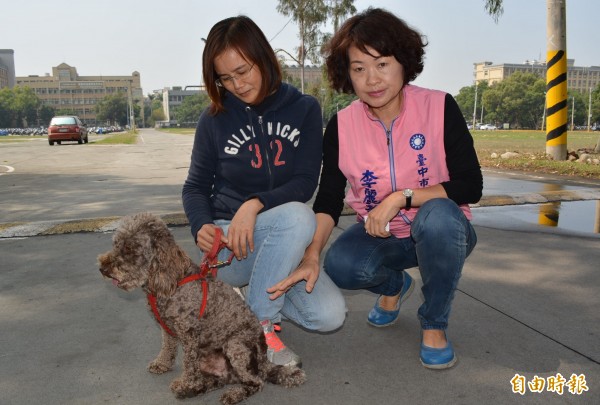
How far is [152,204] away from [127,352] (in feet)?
16.8

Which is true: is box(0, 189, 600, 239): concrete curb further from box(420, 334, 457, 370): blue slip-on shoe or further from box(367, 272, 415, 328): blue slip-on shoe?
box(420, 334, 457, 370): blue slip-on shoe

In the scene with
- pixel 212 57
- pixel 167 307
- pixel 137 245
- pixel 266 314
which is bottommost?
pixel 266 314

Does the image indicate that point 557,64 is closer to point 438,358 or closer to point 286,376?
point 438,358

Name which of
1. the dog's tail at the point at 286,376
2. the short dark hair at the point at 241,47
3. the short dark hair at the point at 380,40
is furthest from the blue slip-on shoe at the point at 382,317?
the short dark hair at the point at 241,47

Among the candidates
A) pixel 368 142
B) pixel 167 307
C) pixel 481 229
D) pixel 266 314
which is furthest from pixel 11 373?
pixel 481 229

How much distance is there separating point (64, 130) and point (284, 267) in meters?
33.4

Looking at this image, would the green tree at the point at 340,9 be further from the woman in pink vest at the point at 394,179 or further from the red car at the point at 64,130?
the woman in pink vest at the point at 394,179

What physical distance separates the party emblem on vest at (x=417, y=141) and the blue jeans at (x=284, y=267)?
742 mm

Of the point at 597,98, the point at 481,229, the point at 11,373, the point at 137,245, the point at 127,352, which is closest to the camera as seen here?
the point at 137,245

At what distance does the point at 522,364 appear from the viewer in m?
2.68

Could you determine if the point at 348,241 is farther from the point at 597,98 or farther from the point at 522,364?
the point at 597,98

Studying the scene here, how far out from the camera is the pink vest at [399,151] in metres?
2.92

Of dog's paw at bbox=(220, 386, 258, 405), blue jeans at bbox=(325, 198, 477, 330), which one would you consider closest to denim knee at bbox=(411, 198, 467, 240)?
blue jeans at bbox=(325, 198, 477, 330)

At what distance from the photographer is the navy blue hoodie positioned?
2924mm
